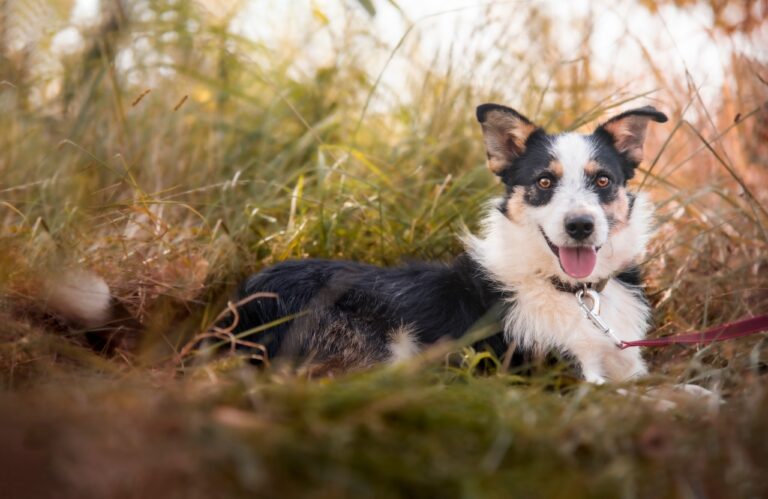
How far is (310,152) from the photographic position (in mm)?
5457

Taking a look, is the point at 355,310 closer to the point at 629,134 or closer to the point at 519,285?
the point at 519,285

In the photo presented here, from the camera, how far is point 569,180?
10.8 ft

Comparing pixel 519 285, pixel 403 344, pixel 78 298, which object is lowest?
pixel 78 298

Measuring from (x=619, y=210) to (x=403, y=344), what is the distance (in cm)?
123

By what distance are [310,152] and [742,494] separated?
4.28 metres

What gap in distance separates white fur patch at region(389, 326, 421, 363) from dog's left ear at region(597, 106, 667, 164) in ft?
4.68

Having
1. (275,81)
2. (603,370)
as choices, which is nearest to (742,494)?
(603,370)

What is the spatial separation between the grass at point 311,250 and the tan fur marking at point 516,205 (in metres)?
0.61

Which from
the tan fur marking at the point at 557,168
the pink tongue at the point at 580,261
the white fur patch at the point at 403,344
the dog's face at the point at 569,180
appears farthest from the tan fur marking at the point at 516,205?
the white fur patch at the point at 403,344

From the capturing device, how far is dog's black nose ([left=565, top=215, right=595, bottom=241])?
3080mm

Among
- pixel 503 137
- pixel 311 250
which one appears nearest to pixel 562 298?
pixel 503 137

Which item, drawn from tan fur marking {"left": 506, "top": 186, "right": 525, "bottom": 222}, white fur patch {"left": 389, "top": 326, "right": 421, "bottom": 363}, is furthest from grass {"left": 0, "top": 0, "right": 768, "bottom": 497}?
tan fur marking {"left": 506, "top": 186, "right": 525, "bottom": 222}

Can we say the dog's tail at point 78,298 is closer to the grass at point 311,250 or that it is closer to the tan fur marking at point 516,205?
the grass at point 311,250

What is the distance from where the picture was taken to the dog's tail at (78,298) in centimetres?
321
